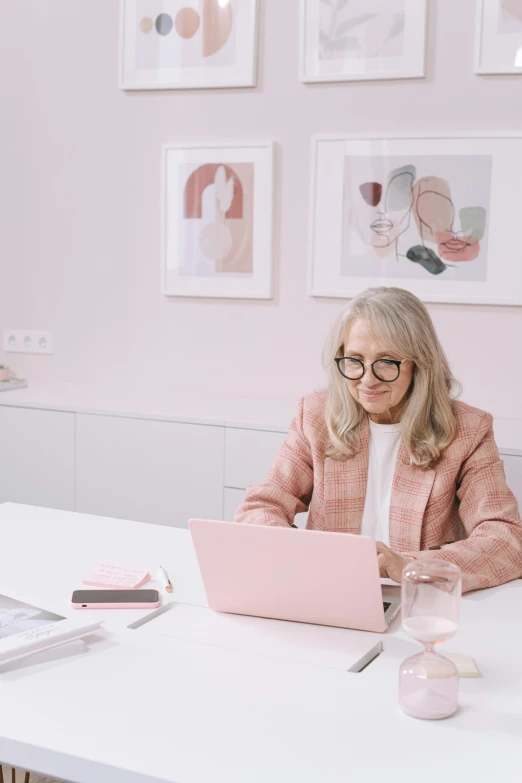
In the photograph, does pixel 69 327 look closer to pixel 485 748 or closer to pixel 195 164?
pixel 195 164

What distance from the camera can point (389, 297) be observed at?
85.4 inches

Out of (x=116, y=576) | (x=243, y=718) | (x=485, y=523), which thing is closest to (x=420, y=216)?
(x=485, y=523)

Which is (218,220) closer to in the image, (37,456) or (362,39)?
(362,39)

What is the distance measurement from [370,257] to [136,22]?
1.31 m

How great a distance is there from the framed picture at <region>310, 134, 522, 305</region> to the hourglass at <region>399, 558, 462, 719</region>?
208 centimetres

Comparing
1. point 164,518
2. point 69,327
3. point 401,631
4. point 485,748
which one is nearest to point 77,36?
point 69,327

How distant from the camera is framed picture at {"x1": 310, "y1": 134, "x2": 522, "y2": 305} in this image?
10.4 ft

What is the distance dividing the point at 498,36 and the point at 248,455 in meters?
1.65

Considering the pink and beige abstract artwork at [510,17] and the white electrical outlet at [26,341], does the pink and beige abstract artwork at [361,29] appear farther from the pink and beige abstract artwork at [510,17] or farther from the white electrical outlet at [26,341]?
the white electrical outlet at [26,341]

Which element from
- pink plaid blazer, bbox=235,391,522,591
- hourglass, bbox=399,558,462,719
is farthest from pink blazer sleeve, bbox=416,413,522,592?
hourglass, bbox=399,558,462,719

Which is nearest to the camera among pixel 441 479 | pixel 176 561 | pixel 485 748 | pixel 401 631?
pixel 485 748

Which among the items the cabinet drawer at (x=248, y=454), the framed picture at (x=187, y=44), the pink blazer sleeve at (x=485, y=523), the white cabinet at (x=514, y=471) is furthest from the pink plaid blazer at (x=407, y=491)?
the framed picture at (x=187, y=44)

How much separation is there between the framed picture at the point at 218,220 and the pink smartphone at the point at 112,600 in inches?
77.8

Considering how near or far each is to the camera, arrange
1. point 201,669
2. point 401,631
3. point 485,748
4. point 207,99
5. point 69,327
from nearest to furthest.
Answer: point 485,748 < point 201,669 < point 401,631 < point 207,99 < point 69,327
